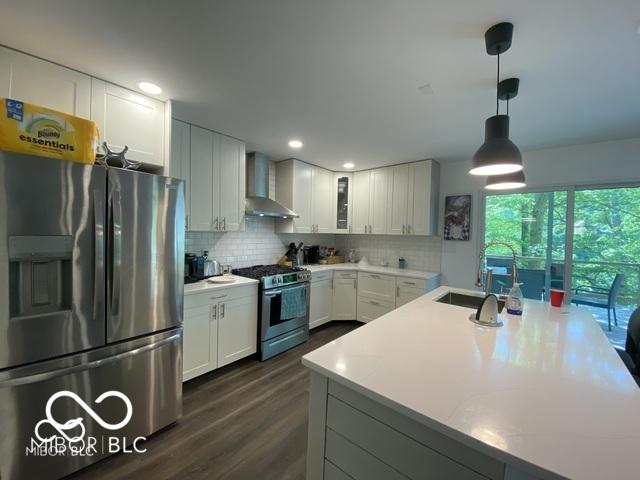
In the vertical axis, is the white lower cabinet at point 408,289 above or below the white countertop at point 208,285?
below

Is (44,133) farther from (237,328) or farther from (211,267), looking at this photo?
(237,328)

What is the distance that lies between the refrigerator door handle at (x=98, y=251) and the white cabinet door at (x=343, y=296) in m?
3.00

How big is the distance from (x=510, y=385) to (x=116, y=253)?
2070 millimetres

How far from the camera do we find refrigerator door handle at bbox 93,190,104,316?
1.53 metres

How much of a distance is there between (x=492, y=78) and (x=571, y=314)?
1721 mm

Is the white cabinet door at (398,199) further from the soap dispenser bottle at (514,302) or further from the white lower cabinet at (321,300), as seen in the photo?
the soap dispenser bottle at (514,302)

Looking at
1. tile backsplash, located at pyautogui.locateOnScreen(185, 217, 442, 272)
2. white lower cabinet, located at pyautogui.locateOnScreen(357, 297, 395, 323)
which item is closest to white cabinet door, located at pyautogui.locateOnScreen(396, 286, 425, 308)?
white lower cabinet, located at pyautogui.locateOnScreen(357, 297, 395, 323)

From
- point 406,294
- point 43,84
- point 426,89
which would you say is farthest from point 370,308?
point 43,84

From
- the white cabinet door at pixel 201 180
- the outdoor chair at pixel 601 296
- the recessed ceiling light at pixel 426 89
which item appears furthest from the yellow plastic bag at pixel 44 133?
the outdoor chair at pixel 601 296

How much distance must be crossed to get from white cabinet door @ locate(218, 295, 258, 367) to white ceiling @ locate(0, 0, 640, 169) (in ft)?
5.91

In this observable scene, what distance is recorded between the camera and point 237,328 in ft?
9.05

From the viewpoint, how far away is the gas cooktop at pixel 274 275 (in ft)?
9.73

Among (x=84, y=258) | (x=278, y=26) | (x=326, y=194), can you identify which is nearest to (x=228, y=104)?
(x=278, y=26)

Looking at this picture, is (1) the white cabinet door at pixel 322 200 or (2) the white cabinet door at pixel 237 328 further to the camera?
(1) the white cabinet door at pixel 322 200
